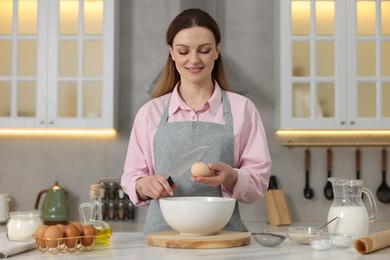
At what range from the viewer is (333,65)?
4320mm

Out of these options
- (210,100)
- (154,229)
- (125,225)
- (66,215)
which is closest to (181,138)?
(210,100)

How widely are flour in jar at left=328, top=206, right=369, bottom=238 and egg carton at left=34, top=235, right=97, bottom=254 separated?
0.74 meters

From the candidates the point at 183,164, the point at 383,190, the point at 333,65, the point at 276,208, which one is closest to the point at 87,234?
the point at 183,164

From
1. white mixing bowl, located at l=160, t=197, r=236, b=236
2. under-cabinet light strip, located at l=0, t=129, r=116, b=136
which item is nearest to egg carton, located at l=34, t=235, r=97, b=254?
white mixing bowl, located at l=160, t=197, r=236, b=236

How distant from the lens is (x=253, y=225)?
4309 millimetres

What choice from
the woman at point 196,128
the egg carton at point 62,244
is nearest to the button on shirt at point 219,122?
the woman at point 196,128

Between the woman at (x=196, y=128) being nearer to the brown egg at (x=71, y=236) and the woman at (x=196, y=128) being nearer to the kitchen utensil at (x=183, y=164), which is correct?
the kitchen utensil at (x=183, y=164)

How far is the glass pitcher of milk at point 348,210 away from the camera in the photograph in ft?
6.93

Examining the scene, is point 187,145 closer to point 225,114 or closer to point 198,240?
point 225,114

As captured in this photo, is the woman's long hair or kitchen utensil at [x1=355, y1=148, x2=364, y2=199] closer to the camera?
the woman's long hair

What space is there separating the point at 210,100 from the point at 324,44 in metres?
2.11

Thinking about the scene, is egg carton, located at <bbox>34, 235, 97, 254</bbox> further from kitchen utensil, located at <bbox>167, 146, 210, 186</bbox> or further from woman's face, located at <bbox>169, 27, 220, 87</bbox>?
woman's face, located at <bbox>169, 27, 220, 87</bbox>

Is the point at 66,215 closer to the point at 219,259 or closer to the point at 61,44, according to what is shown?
the point at 61,44

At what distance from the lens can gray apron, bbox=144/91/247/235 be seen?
2.36 meters
